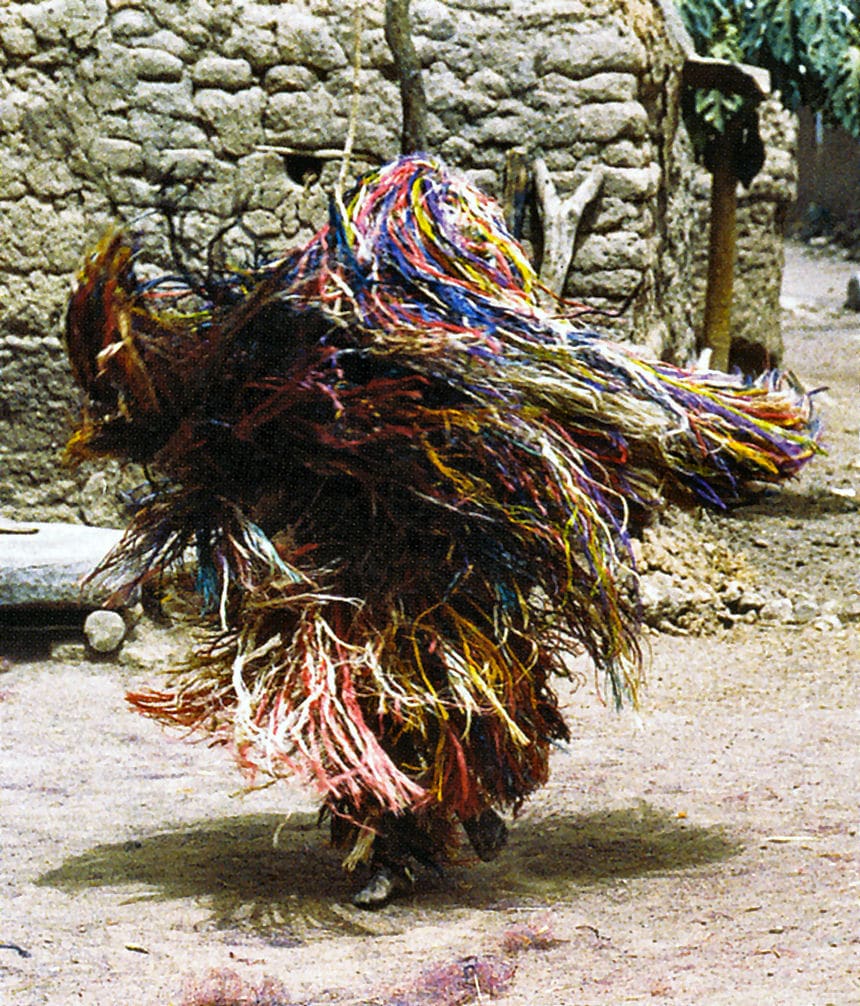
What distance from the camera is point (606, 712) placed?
5.01 meters

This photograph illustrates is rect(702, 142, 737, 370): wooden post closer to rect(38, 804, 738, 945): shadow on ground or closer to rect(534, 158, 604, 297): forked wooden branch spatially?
rect(534, 158, 604, 297): forked wooden branch

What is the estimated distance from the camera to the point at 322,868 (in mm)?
3361

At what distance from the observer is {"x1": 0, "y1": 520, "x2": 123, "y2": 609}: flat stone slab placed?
5.29 meters

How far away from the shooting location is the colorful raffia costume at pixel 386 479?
2854mm

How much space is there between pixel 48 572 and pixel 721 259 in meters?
5.23

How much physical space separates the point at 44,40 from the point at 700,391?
11.9 feet

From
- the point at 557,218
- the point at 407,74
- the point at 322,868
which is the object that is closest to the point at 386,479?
the point at 322,868

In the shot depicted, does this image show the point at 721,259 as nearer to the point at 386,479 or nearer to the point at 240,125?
the point at 240,125

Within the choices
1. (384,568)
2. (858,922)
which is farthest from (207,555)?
(858,922)

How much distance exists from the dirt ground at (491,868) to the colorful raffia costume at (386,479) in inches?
10.4

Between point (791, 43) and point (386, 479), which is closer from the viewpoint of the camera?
point (386, 479)

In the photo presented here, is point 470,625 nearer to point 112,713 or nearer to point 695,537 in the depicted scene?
point 112,713

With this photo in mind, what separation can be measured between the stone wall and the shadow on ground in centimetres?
253

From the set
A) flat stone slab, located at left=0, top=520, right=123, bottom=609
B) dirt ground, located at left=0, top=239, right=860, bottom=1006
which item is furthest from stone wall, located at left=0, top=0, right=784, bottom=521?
dirt ground, located at left=0, top=239, right=860, bottom=1006
